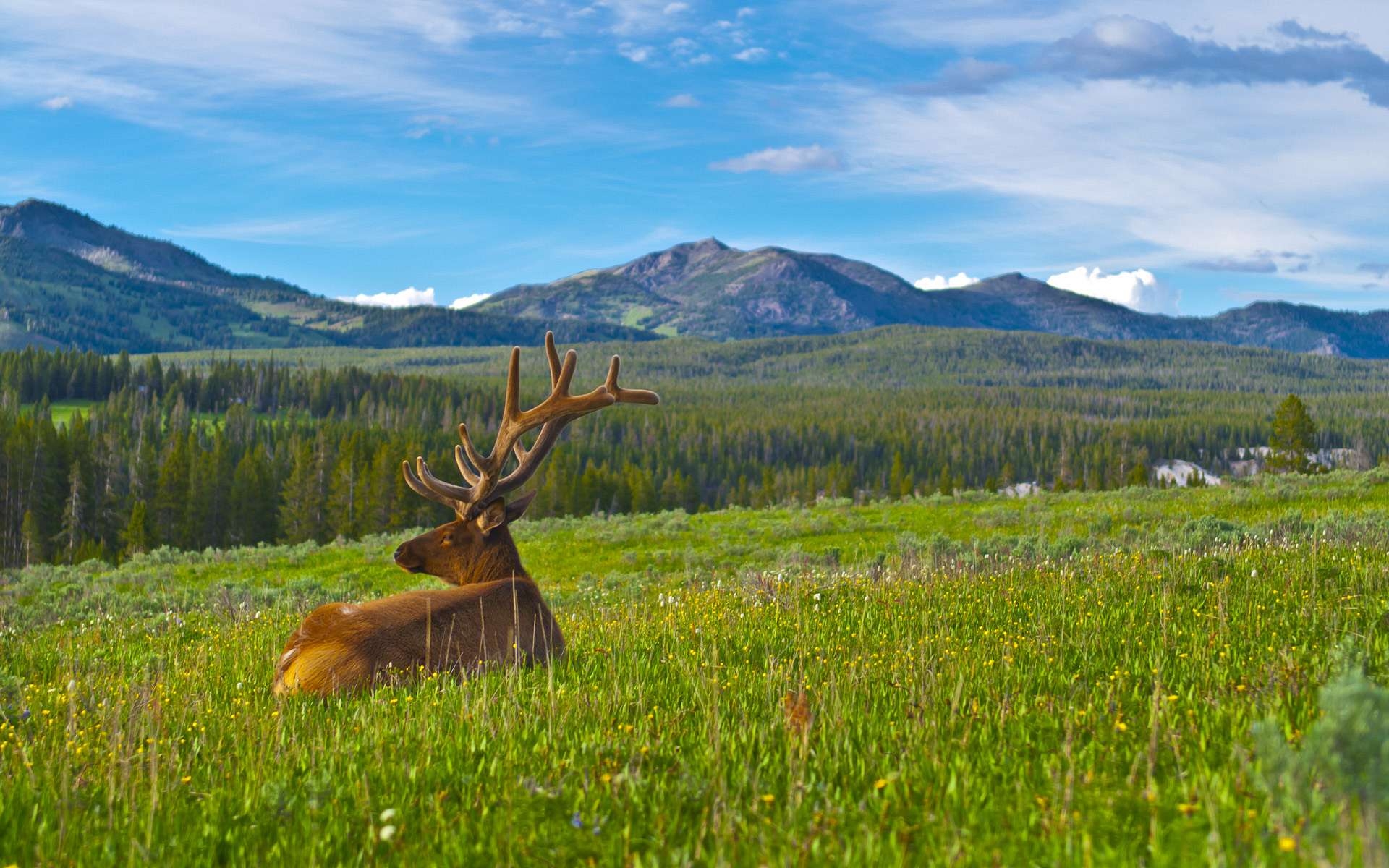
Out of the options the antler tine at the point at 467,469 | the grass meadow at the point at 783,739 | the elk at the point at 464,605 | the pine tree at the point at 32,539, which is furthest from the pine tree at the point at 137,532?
the elk at the point at 464,605

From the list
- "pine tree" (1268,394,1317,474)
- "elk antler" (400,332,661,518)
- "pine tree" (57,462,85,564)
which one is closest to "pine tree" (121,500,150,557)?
"pine tree" (57,462,85,564)

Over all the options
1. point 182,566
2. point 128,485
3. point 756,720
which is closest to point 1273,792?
point 756,720

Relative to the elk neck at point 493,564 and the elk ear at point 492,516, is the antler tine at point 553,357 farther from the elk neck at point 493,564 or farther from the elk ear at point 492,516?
the elk neck at point 493,564

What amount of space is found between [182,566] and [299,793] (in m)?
30.2

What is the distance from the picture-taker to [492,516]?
9.52 metres

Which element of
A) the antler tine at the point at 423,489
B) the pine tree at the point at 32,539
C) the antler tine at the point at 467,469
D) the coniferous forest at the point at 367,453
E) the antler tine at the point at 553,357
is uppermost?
the antler tine at the point at 553,357

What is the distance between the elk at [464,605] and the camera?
7277 mm

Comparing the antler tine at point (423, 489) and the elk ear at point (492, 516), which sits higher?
the antler tine at point (423, 489)

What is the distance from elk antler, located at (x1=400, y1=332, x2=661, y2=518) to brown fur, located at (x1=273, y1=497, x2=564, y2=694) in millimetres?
303

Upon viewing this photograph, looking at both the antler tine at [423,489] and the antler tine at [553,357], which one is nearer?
the antler tine at [423,489]

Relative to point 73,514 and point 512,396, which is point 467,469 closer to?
point 512,396

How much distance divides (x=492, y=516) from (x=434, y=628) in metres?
1.92

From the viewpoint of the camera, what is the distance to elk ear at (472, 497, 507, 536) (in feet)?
31.1

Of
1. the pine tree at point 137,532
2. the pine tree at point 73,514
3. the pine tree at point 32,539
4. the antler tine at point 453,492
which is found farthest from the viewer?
the pine tree at point 73,514
